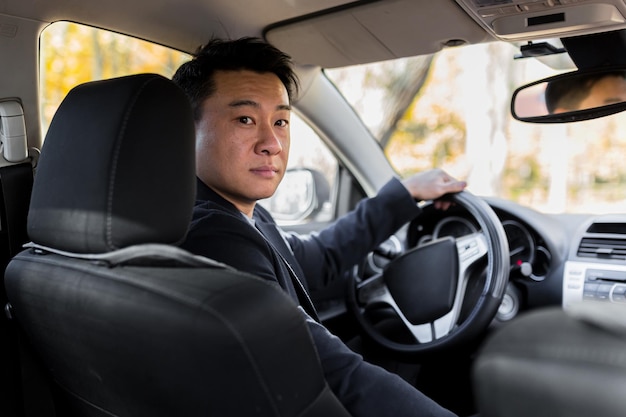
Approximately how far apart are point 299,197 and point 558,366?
2.85 m

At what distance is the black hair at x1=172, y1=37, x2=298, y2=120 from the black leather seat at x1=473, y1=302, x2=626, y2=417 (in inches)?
54.3

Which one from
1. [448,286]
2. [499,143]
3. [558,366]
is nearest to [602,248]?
[448,286]

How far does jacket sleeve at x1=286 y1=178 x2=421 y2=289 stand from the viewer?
298 centimetres

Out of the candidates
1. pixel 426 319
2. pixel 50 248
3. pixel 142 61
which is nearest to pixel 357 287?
pixel 426 319

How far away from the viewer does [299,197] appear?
390cm

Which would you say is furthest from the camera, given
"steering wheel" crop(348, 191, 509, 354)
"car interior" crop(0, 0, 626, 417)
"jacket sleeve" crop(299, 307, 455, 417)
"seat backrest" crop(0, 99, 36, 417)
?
"steering wheel" crop(348, 191, 509, 354)

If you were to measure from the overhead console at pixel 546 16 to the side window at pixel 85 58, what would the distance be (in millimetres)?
1057

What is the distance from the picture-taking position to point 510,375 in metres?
1.16

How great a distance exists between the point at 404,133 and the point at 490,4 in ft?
30.5

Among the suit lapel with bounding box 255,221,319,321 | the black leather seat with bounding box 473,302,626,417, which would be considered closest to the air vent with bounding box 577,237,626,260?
the suit lapel with bounding box 255,221,319,321

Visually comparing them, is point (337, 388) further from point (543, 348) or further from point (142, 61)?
point (142, 61)

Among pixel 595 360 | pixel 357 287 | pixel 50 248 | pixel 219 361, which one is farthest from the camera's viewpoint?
pixel 357 287

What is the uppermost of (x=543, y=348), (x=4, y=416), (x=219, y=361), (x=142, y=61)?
(x=142, y=61)

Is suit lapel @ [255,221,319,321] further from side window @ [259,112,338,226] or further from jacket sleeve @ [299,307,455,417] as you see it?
side window @ [259,112,338,226]
